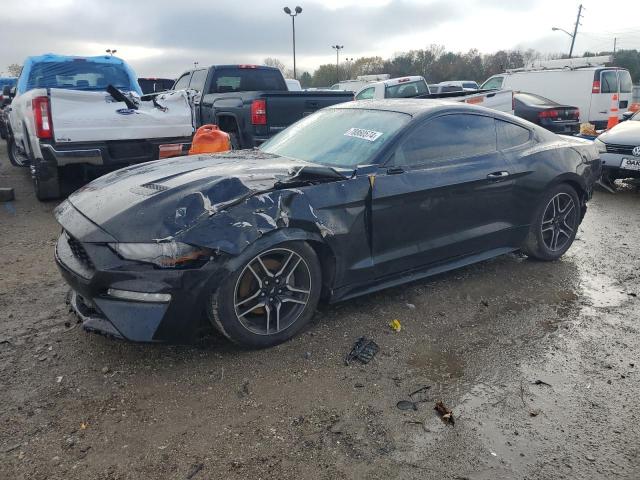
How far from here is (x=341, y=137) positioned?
4.01 metres

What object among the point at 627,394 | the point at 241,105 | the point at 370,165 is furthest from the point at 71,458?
the point at 241,105

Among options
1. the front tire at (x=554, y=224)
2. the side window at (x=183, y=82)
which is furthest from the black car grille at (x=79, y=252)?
the side window at (x=183, y=82)

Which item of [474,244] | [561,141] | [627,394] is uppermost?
[561,141]

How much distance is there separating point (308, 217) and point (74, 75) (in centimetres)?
697

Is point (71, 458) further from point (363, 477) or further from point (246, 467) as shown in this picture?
point (363, 477)

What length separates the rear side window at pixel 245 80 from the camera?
900 centimetres

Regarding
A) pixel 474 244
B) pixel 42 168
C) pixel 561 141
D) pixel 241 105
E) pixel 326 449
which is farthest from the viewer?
pixel 241 105

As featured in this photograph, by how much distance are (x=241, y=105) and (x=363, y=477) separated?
6.32 m

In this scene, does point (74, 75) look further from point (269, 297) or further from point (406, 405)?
point (406, 405)

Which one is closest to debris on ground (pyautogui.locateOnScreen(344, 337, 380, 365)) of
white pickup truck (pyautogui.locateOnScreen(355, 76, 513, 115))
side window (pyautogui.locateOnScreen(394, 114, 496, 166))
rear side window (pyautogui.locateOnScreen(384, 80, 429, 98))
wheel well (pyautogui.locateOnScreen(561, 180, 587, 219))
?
side window (pyautogui.locateOnScreen(394, 114, 496, 166))

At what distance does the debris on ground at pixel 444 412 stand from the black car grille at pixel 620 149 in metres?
6.81

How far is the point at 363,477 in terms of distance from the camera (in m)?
2.25

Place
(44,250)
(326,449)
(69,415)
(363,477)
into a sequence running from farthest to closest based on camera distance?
(44,250)
(69,415)
(326,449)
(363,477)

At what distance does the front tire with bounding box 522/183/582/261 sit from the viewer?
4.67m
